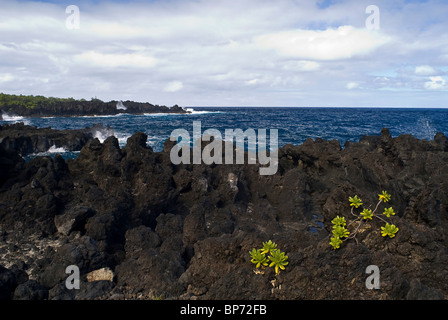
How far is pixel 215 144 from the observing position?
17172 millimetres

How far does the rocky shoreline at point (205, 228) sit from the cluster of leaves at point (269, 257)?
0.16m

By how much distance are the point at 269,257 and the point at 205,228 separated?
4053mm

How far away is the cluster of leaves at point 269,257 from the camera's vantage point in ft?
20.3

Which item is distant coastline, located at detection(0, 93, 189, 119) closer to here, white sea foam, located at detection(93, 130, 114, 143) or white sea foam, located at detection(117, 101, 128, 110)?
white sea foam, located at detection(117, 101, 128, 110)

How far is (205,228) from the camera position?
1012 centimetres

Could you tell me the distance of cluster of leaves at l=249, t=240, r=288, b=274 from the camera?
620 centimetres

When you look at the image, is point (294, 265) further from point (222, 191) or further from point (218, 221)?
point (222, 191)

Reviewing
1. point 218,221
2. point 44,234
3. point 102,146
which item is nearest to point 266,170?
point 218,221

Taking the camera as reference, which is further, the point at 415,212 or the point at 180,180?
the point at 180,180

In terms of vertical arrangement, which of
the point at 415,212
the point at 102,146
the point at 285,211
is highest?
the point at 102,146

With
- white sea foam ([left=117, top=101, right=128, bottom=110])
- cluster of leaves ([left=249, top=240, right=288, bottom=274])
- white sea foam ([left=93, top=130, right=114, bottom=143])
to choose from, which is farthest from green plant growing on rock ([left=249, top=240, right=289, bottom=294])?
white sea foam ([left=117, top=101, right=128, bottom=110])

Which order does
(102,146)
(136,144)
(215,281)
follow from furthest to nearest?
(102,146), (136,144), (215,281)

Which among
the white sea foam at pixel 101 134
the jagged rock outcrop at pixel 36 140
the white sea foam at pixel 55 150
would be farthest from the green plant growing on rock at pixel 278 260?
the white sea foam at pixel 101 134
